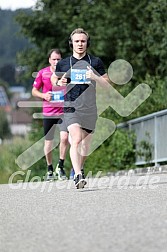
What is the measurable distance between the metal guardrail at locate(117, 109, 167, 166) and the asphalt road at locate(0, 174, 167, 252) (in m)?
5.75

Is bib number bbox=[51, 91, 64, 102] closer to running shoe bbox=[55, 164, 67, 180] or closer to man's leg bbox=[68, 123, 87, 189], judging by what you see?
running shoe bbox=[55, 164, 67, 180]

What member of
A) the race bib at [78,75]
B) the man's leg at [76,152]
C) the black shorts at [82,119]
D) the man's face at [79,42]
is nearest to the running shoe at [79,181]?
the man's leg at [76,152]

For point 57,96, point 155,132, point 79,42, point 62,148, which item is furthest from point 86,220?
point 155,132

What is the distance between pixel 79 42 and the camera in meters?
12.0

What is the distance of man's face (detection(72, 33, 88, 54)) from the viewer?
12.0 m

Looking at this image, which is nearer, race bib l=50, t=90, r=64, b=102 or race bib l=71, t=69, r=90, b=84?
race bib l=71, t=69, r=90, b=84

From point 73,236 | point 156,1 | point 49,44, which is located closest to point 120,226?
point 73,236

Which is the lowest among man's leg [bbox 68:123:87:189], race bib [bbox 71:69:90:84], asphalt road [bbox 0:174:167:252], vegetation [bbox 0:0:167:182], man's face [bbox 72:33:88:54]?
asphalt road [bbox 0:174:167:252]

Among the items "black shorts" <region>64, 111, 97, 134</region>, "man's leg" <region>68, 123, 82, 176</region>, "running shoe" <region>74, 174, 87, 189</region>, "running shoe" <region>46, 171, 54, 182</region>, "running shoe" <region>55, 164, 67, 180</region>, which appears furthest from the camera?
"running shoe" <region>46, 171, 54, 182</region>

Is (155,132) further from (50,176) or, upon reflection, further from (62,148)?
(62,148)

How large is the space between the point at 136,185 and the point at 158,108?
8.09m

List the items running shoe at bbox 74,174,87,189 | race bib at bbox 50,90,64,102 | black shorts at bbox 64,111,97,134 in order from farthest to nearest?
1. race bib at bbox 50,90,64,102
2. black shorts at bbox 64,111,97,134
3. running shoe at bbox 74,174,87,189

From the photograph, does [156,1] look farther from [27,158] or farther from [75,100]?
[75,100]

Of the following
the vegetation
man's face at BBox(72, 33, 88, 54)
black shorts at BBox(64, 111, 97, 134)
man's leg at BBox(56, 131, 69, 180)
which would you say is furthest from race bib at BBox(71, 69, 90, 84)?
the vegetation
